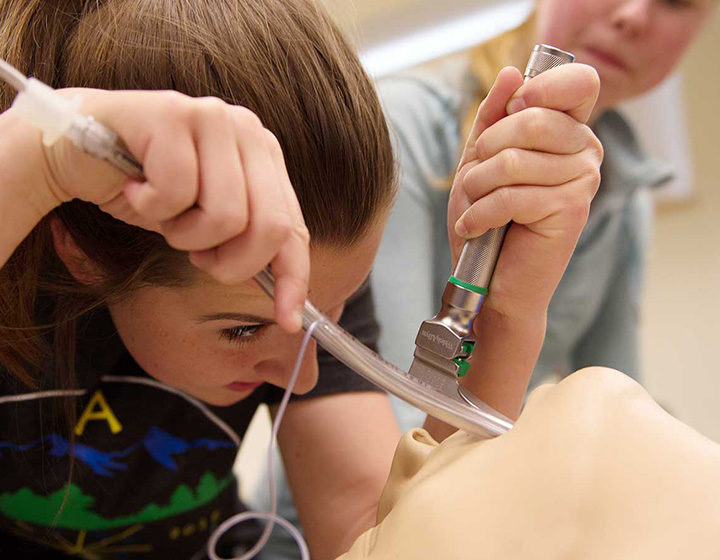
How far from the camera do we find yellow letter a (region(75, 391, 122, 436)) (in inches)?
25.4

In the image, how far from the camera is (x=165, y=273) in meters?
0.50

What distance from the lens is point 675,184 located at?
176 cm

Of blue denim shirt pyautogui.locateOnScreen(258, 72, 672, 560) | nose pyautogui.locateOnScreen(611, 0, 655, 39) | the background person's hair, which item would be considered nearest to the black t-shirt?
blue denim shirt pyautogui.locateOnScreen(258, 72, 672, 560)

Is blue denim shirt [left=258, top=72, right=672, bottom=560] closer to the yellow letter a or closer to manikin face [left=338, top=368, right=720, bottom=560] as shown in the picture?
the yellow letter a

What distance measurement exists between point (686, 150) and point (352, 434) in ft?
4.38

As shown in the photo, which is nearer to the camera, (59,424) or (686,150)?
(59,424)

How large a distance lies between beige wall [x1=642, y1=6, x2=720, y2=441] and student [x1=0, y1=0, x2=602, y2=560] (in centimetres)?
108

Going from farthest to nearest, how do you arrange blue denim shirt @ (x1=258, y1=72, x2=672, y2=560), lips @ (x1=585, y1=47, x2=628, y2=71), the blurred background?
the blurred background
lips @ (x1=585, y1=47, x2=628, y2=71)
blue denim shirt @ (x1=258, y1=72, x2=672, y2=560)

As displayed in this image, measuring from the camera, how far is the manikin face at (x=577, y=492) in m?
0.37

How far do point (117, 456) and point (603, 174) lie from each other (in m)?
0.79

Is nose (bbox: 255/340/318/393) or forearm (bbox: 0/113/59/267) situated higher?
forearm (bbox: 0/113/59/267)

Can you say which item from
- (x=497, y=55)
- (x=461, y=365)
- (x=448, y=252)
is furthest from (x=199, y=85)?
(x=497, y=55)

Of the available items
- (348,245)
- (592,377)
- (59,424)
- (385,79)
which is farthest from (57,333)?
(385,79)

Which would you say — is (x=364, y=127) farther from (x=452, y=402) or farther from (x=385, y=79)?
(x=385, y=79)
